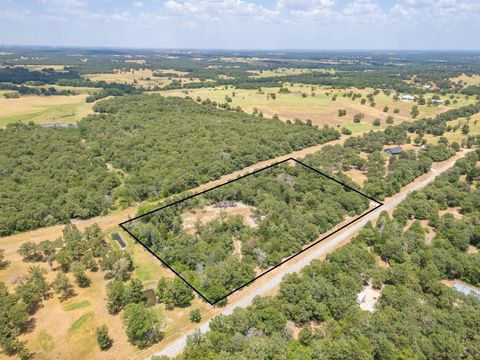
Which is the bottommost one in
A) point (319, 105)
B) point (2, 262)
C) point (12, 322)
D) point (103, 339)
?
point (2, 262)

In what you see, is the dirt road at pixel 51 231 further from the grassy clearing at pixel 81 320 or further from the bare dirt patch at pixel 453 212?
the bare dirt patch at pixel 453 212

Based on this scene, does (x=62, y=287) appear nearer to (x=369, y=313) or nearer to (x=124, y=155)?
(x=369, y=313)

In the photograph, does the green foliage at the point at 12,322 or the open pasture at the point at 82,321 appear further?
the open pasture at the point at 82,321

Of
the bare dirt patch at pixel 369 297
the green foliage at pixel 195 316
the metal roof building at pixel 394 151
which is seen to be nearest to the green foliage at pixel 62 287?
the green foliage at pixel 195 316

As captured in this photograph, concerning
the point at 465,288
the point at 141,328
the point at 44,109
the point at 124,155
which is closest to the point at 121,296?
the point at 141,328

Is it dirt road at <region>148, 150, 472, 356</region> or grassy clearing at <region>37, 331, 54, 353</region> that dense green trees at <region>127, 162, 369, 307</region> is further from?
grassy clearing at <region>37, 331, 54, 353</region>

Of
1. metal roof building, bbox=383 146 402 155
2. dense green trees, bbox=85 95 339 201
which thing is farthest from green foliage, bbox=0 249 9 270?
metal roof building, bbox=383 146 402 155
